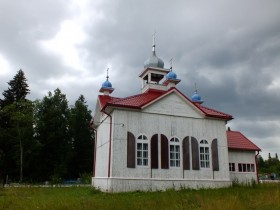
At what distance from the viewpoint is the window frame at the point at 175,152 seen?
747 inches

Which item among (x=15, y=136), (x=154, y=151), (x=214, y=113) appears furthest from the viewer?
(x=15, y=136)

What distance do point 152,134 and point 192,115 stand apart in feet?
11.1

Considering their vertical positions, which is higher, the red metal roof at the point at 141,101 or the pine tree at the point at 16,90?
the pine tree at the point at 16,90

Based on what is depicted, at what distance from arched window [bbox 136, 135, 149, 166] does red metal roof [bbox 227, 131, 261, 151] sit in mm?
7778

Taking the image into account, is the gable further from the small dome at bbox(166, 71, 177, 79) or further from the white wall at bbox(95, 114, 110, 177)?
the white wall at bbox(95, 114, 110, 177)

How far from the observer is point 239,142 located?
2412 centimetres

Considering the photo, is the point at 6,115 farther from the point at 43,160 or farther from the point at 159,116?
the point at 159,116

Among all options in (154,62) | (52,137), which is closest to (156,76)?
(154,62)

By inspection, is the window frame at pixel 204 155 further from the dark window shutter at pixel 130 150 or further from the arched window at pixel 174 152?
the dark window shutter at pixel 130 150

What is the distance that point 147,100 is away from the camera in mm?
19703

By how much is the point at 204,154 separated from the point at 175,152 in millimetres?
2214

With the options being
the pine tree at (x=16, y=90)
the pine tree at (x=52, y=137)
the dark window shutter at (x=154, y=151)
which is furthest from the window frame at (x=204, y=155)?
the pine tree at (x=16, y=90)

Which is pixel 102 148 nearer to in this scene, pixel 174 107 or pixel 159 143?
pixel 159 143

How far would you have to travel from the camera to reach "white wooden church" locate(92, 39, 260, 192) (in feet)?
58.4
